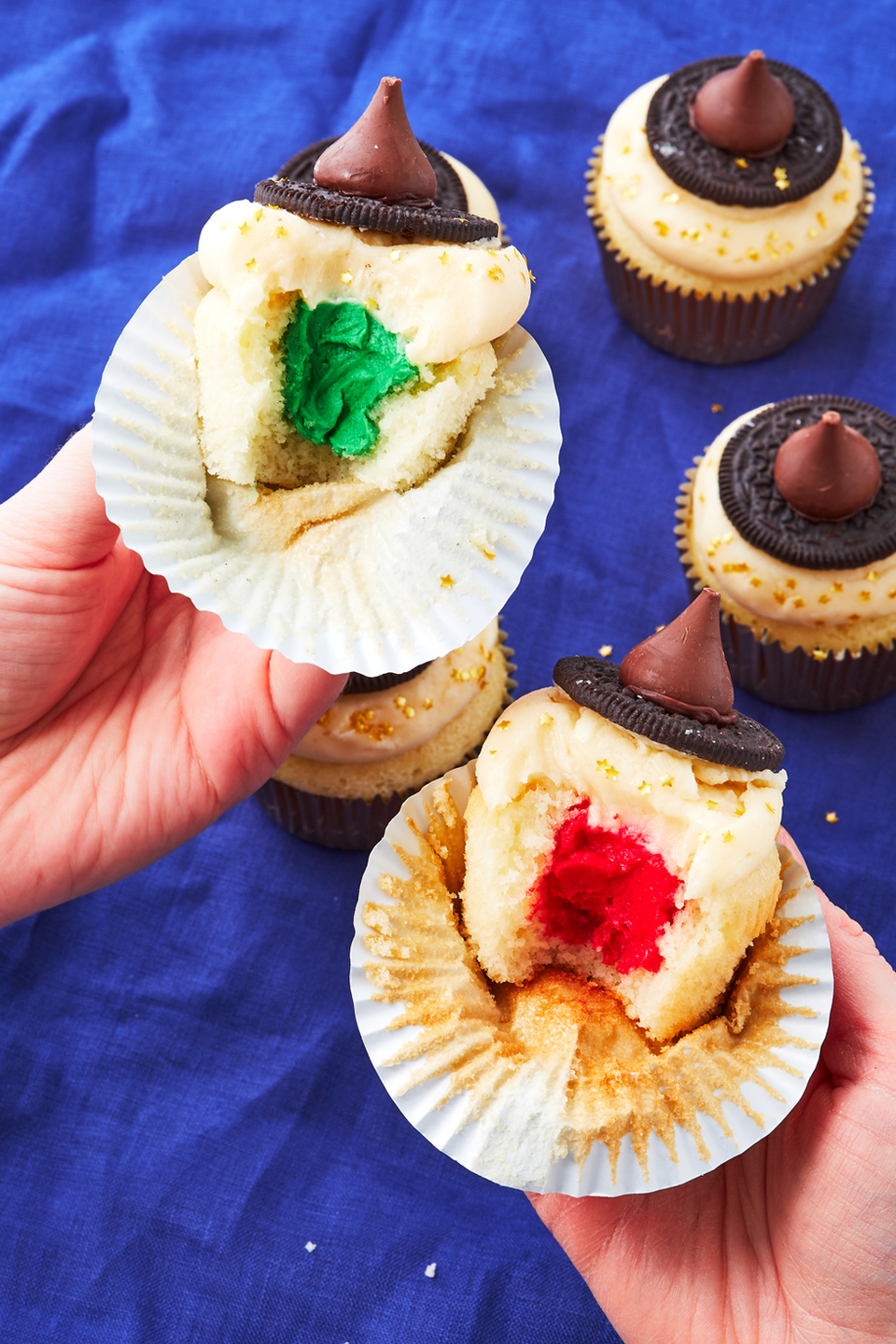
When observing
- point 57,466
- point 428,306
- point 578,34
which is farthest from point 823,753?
point 578,34

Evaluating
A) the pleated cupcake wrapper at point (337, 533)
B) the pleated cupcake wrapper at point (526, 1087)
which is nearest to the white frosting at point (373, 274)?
the pleated cupcake wrapper at point (337, 533)

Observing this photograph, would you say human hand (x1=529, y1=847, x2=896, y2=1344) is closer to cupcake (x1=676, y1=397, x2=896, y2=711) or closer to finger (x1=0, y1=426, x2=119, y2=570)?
cupcake (x1=676, y1=397, x2=896, y2=711)

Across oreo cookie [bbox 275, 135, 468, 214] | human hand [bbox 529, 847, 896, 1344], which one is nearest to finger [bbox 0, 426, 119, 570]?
oreo cookie [bbox 275, 135, 468, 214]

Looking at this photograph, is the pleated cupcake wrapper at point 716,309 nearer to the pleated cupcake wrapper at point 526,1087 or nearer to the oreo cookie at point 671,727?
the oreo cookie at point 671,727

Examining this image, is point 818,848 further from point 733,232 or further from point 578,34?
point 578,34

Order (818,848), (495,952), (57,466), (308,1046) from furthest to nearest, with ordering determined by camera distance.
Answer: (818,848), (308,1046), (57,466), (495,952)
